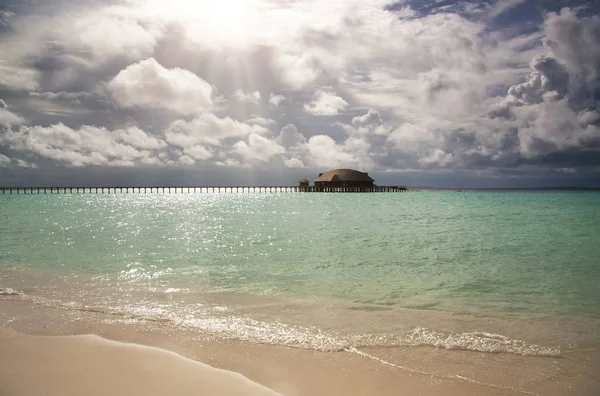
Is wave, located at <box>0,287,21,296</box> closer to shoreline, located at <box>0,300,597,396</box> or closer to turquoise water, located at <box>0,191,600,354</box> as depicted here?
turquoise water, located at <box>0,191,600,354</box>

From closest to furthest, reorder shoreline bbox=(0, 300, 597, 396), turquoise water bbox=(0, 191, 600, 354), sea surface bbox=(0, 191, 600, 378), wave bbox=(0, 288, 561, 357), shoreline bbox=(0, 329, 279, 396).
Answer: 1. shoreline bbox=(0, 329, 279, 396)
2. shoreline bbox=(0, 300, 597, 396)
3. wave bbox=(0, 288, 561, 357)
4. sea surface bbox=(0, 191, 600, 378)
5. turquoise water bbox=(0, 191, 600, 354)

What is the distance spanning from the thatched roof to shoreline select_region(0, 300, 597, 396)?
4900 inches

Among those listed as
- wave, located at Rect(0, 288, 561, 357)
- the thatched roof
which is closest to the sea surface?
wave, located at Rect(0, 288, 561, 357)

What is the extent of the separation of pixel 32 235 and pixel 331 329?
24976 mm

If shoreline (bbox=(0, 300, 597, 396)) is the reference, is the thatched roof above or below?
above

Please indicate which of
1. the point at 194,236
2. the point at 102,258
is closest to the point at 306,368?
the point at 102,258

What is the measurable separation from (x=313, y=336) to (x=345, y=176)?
12583cm

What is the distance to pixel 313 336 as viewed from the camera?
7.03m

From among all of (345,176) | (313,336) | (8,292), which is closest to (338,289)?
(313,336)

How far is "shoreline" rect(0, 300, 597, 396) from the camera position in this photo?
5176 mm

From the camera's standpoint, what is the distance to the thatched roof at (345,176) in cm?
13100

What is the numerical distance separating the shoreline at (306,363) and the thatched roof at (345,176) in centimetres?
12447

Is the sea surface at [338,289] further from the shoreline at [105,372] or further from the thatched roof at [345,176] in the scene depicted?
the thatched roof at [345,176]

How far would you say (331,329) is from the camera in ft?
24.6
